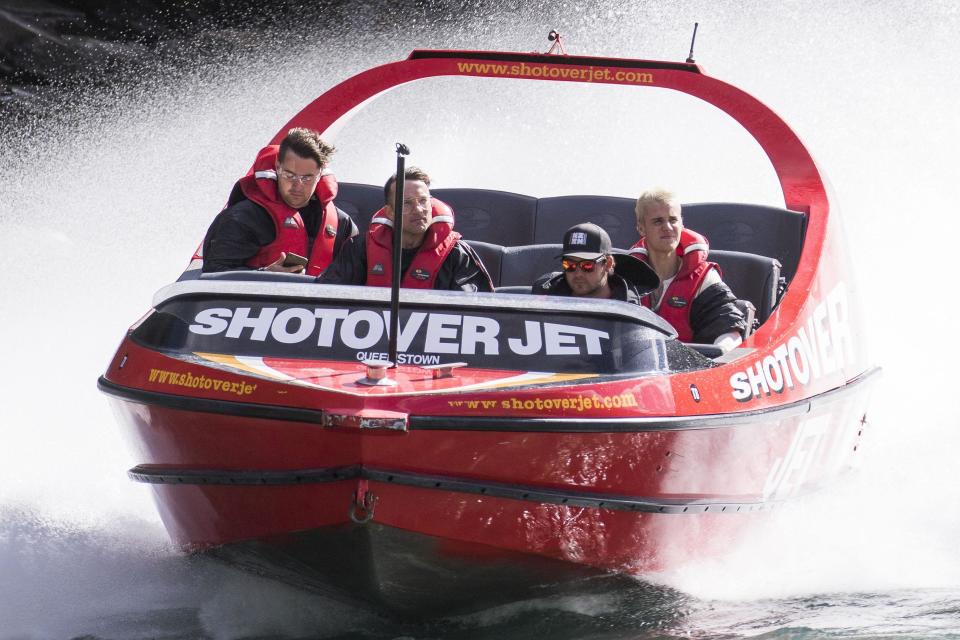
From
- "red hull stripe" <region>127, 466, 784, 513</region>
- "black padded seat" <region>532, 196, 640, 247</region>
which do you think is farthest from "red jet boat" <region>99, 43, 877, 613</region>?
"black padded seat" <region>532, 196, 640, 247</region>

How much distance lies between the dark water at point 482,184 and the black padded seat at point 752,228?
1.07 m

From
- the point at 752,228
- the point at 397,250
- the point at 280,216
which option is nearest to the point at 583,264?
the point at 397,250

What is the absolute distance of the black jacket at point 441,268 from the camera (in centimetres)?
537

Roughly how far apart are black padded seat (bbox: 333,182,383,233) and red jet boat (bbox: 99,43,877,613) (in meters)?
2.17

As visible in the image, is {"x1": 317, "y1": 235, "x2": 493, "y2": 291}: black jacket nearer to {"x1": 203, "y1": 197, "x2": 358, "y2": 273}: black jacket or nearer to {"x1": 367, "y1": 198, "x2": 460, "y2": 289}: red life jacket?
{"x1": 367, "y1": 198, "x2": 460, "y2": 289}: red life jacket

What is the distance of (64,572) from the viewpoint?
4980mm

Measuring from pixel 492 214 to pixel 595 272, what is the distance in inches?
102

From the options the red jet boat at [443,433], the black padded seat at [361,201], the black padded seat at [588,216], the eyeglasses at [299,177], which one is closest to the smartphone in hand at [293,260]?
the eyeglasses at [299,177]

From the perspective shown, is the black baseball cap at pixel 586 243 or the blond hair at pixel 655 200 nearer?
the black baseball cap at pixel 586 243

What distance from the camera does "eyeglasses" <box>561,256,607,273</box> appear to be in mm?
4703

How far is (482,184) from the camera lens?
10281 millimetres

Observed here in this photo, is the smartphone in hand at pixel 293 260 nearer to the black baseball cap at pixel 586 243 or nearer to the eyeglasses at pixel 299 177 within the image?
the eyeglasses at pixel 299 177

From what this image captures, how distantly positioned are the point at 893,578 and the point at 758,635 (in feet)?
3.77

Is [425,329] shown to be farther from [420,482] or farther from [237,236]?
[237,236]
